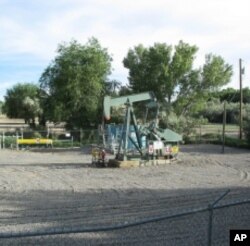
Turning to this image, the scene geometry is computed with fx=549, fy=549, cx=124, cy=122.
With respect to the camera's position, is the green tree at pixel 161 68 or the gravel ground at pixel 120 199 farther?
the green tree at pixel 161 68

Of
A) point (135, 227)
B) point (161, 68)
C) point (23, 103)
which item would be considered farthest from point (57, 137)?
point (135, 227)

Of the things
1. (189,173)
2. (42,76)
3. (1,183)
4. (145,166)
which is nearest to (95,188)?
(1,183)

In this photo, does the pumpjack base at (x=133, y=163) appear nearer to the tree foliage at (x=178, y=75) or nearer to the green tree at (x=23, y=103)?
the tree foliage at (x=178, y=75)

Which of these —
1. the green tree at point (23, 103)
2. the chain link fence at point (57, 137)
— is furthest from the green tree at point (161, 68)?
the green tree at point (23, 103)

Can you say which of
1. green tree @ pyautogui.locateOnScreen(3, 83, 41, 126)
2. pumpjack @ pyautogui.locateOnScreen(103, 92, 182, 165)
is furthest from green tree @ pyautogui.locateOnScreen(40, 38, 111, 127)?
pumpjack @ pyautogui.locateOnScreen(103, 92, 182, 165)

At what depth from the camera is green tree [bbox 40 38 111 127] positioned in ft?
154

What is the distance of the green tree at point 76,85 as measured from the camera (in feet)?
154

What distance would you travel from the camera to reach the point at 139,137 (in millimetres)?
25047

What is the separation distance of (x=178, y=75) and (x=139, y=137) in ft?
78.2

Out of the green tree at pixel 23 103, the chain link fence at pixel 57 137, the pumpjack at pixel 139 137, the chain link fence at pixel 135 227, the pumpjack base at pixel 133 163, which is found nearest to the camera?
the chain link fence at pixel 135 227

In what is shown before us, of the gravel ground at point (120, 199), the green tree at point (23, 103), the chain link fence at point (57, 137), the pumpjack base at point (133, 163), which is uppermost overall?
the green tree at point (23, 103)

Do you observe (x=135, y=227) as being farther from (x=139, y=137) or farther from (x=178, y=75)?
(x=178, y=75)

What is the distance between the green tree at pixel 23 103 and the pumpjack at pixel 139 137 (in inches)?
1526

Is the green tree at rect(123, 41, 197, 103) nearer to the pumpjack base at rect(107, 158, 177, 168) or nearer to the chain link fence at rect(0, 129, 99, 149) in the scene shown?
the chain link fence at rect(0, 129, 99, 149)
